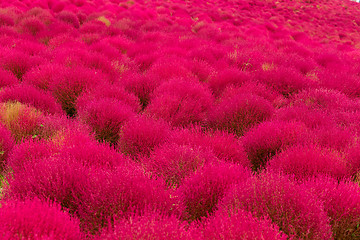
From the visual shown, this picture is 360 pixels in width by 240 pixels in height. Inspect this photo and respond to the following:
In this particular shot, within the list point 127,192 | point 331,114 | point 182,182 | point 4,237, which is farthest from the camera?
point 331,114

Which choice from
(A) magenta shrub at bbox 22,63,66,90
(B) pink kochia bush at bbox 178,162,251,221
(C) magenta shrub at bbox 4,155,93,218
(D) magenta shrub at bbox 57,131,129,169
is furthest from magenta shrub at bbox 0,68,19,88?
(B) pink kochia bush at bbox 178,162,251,221

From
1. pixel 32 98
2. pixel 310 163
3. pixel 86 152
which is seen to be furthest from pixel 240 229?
pixel 32 98

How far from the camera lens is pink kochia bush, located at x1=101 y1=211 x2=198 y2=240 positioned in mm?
1240

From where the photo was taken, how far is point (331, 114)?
3.16 meters

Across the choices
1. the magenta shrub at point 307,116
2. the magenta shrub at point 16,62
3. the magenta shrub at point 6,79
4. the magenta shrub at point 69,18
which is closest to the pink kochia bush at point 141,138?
the magenta shrub at point 307,116

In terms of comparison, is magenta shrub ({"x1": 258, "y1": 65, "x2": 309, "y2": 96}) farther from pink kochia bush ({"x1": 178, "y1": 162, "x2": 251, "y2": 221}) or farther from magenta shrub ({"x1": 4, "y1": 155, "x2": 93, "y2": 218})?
magenta shrub ({"x1": 4, "y1": 155, "x2": 93, "y2": 218})

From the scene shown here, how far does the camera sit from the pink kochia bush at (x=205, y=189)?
1.75m

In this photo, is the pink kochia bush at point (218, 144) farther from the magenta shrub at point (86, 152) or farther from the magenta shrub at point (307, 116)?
the magenta shrub at point (307, 116)

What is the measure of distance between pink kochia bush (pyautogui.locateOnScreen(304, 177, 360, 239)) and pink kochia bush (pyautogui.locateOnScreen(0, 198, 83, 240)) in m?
1.35

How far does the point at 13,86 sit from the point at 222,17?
906 cm

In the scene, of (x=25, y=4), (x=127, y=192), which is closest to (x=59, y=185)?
(x=127, y=192)

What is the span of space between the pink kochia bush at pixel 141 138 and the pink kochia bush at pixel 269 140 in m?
0.77

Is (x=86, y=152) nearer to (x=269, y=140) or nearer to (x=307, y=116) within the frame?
(x=269, y=140)

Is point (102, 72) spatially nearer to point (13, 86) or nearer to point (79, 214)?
point (13, 86)
